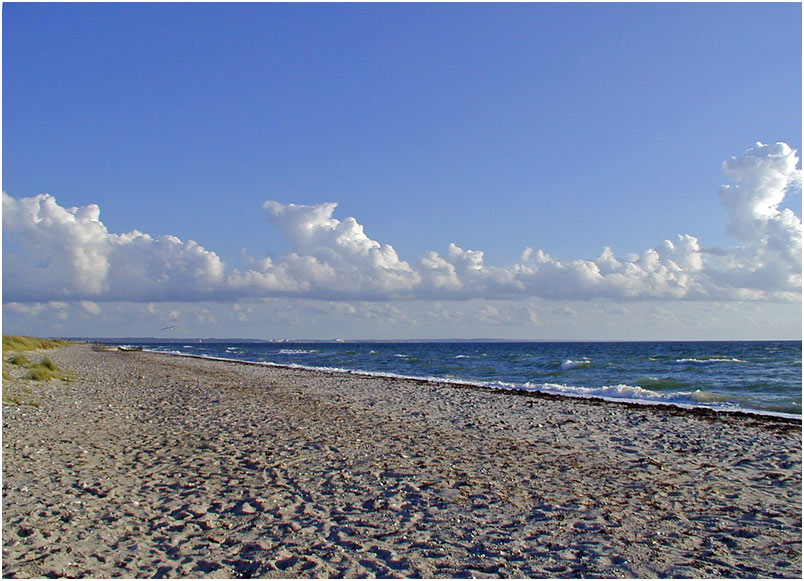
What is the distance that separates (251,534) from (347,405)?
12.0 m

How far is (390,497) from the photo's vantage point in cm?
797

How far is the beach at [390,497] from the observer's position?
582 cm

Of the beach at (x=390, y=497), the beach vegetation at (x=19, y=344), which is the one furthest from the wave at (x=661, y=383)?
the beach vegetation at (x=19, y=344)

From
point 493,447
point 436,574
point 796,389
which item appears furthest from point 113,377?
point 796,389

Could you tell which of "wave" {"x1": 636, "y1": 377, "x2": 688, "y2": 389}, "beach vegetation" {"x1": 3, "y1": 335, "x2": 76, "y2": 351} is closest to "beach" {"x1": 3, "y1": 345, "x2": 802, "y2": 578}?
"wave" {"x1": 636, "y1": 377, "x2": 688, "y2": 389}

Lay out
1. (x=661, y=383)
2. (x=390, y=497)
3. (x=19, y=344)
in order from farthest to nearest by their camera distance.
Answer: (x=19, y=344)
(x=661, y=383)
(x=390, y=497)

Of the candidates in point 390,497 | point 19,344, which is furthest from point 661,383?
point 19,344

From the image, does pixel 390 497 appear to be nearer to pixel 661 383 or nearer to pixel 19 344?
pixel 661 383

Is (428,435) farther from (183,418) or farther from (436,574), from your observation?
(436,574)

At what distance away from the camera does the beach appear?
5824 millimetres

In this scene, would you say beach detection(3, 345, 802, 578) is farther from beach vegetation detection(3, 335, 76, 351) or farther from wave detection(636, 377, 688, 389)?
beach vegetation detection(3, 335, 76, 351)

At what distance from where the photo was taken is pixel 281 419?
14922 mm

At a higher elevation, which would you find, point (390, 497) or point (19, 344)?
point (390, 497)

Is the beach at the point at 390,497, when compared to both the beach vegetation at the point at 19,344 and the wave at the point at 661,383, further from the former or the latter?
the beach vegetation at the point at 19,344
